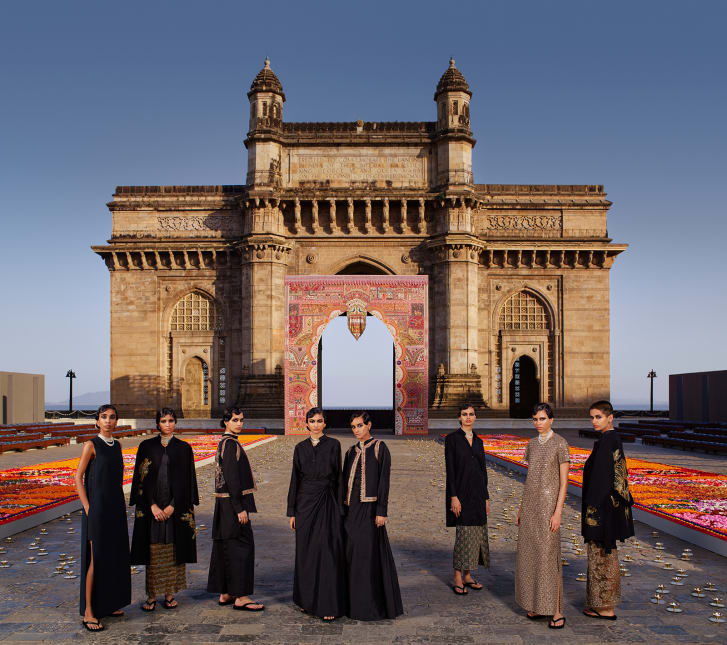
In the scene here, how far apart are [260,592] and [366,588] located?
1349 mm

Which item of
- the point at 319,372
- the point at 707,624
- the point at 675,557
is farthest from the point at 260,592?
the point at 319,372

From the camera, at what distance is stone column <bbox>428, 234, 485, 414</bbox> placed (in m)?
30.9

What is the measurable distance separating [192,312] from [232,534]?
1107 inches

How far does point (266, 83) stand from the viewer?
32.6 m

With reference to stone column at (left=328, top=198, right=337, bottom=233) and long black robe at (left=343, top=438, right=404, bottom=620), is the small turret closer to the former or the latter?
stone column at (left=328, top=198, right=337, bottom=233)

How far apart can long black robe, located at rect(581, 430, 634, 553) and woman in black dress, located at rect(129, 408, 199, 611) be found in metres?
3.59

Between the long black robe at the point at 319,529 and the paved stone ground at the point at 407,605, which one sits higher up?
the long black robe at the point at 319,529

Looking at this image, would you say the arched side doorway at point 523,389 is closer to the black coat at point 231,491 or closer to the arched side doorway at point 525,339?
the arched side doorway at point 525,339

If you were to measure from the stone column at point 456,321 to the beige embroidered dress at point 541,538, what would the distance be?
24.3m

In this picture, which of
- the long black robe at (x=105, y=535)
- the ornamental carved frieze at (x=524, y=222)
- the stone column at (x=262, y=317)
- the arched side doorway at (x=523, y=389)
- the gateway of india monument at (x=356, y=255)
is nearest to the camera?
the long black robe at (x=105, y=535)

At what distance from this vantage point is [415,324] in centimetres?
2747

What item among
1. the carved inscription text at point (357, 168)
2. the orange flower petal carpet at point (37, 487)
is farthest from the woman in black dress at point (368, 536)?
the carved inscription text at point (357, 168)

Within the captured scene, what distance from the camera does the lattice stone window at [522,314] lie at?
110 ft

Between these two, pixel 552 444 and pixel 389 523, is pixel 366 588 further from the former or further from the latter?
pixel 389 523
